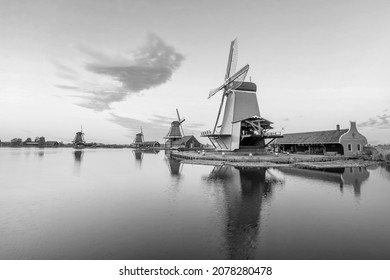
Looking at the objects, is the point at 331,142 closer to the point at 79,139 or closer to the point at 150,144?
the point at 150,144

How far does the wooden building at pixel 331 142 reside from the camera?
33.4 metres

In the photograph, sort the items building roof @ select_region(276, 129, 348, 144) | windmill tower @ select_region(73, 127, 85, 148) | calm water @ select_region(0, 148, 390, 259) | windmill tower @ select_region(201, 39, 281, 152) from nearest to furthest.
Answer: calm water @ select_region(0, 148, 390, 259)
windmill tower @ select_region(201, 39, 281, 152)
building roof @ select_region(276, 129, 348, 144)
windmill tower @ select_region(73, 127, 85, 148)

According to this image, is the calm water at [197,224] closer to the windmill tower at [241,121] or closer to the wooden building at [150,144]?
the windmill tower at [241,121]

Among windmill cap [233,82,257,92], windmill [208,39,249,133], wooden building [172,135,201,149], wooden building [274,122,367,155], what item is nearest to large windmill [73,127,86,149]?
wooden building [172,135,201,149]

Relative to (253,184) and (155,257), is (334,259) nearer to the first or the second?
(155,257)

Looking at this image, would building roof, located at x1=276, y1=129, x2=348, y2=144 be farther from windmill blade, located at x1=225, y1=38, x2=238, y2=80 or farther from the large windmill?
the large windmill

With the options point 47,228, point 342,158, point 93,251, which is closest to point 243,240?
point 93,251

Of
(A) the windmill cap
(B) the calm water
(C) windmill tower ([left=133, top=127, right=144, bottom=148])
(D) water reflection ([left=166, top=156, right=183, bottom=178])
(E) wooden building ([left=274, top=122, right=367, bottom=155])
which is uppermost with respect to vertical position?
(A) the windmill cap

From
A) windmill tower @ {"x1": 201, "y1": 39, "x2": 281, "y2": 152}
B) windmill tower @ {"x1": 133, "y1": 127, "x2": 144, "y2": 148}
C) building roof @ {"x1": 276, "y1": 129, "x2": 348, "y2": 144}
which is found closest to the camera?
windmill tower @ {"x1": 201, "y1": 39, "x2": 281, "y2": 152}

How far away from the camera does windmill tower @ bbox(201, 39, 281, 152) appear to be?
1255 inches

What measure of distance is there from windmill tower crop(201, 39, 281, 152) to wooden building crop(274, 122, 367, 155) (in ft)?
37.3

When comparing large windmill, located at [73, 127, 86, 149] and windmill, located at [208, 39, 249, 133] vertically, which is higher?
windmill, located at [208, 39, 249, 133]

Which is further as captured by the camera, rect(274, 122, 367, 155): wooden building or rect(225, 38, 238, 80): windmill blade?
rect(225, 38, 238, 80): windmill blade

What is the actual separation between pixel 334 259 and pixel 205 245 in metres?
Answer: 3.31
